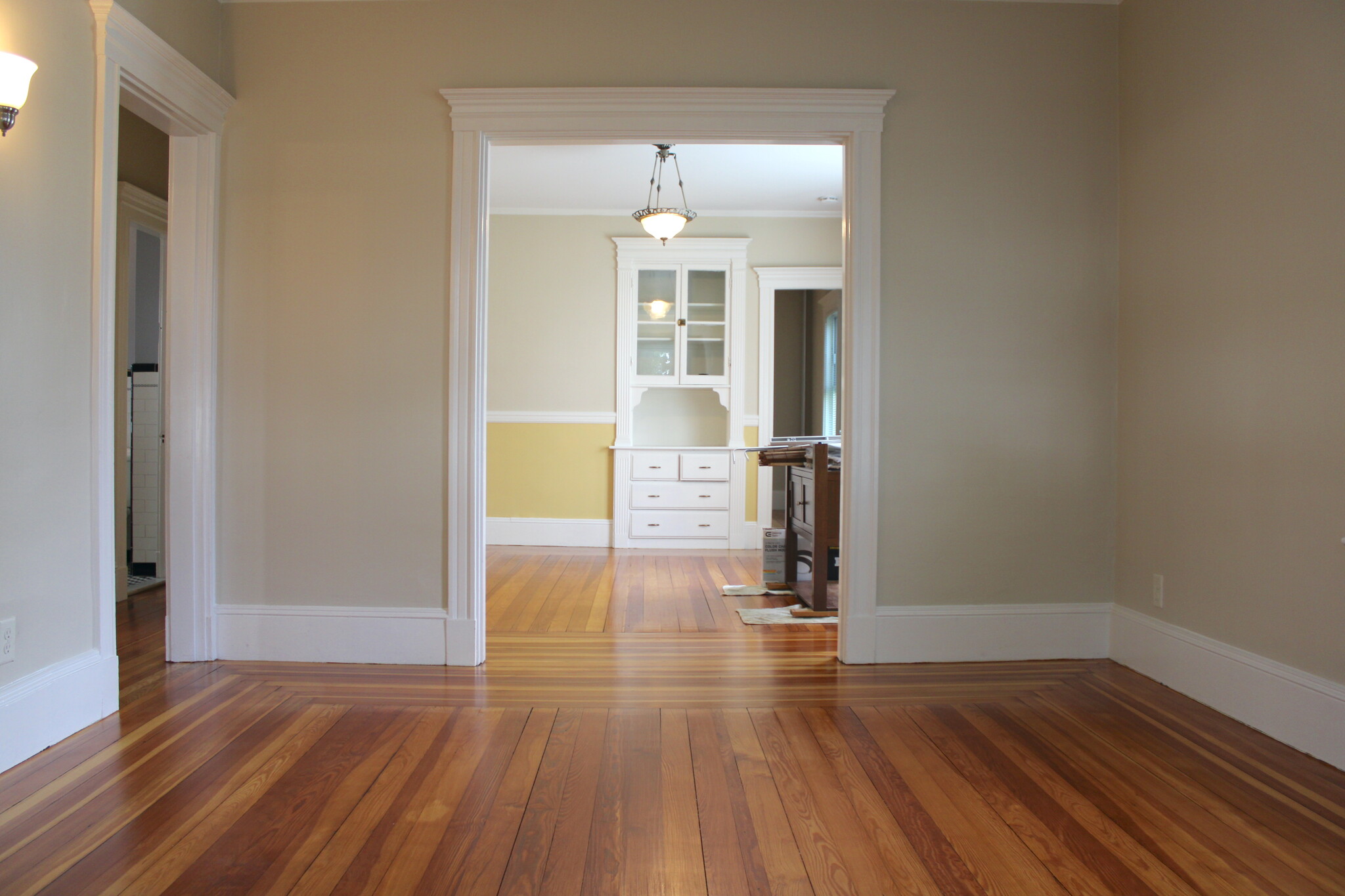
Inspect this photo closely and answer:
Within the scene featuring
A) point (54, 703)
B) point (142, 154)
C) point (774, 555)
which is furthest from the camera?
point (774, 555)

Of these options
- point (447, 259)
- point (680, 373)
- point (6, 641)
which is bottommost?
point (6, 641)

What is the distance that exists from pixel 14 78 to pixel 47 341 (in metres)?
0.70

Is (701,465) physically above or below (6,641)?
above

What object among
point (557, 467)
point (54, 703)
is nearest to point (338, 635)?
point (54, 703)

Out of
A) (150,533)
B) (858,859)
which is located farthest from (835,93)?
(150,533)

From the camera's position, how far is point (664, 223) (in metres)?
5.50

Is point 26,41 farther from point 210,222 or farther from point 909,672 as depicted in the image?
point 909,672

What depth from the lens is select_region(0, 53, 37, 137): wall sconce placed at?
81.1 inches

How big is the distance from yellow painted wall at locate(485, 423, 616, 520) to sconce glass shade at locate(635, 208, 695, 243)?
5.84 feet

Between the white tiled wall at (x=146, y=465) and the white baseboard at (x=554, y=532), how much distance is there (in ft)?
8.15

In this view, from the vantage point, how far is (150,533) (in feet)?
15.8

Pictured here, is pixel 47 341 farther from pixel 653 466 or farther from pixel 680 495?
pixel 680 495

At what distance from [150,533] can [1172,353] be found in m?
5.28

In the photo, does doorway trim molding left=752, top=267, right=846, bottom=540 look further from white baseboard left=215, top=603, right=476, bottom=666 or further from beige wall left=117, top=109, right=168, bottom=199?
beige wall left=117, top=109, right=168, bottom=199
